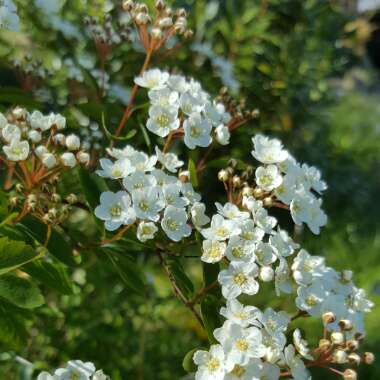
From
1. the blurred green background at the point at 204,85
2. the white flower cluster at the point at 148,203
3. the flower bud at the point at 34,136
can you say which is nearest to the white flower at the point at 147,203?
the white flower cluster at the point at 148,203

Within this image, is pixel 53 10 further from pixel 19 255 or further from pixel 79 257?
Answer: pixel 19 255

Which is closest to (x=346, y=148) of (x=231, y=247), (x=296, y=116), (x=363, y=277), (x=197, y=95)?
(x=296, y=116)

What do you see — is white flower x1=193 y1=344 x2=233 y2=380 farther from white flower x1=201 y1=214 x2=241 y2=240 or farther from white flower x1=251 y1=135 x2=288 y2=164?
white flower x1=251 y1=135 x2=288 y2=164

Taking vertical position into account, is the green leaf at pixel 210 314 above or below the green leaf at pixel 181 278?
below

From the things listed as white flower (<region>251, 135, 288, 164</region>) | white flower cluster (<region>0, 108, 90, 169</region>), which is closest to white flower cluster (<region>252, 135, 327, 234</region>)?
white flower (<region>251, 135, 288, 164</region>)

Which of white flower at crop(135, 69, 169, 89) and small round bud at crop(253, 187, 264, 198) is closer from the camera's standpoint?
small round bud at crop(253, 187, 264, 198)

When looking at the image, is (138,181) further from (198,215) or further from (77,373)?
(77,373)

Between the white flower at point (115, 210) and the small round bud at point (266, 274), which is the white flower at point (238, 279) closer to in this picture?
the small round bud at point (266, 274)

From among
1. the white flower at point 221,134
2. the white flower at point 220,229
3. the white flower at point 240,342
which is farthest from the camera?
the white flower at point 221,134
